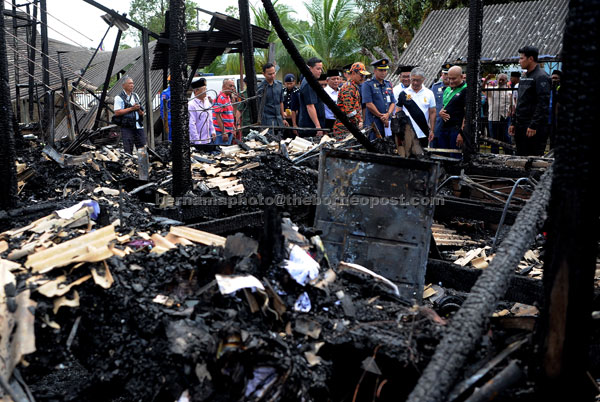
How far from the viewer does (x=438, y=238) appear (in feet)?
26.5

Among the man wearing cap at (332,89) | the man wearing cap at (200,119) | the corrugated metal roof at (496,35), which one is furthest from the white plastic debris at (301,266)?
the corrugated metal roof at (496,35)

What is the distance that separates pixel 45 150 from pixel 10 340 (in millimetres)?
5830

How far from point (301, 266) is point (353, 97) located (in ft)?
23.1

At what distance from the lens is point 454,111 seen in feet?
34.9

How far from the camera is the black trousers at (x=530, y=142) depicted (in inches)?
386

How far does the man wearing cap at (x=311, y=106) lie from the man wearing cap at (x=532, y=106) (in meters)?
3.78

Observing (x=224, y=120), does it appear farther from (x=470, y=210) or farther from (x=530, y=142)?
(x=530, y=142)

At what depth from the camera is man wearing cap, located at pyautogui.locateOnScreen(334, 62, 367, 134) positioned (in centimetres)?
1056

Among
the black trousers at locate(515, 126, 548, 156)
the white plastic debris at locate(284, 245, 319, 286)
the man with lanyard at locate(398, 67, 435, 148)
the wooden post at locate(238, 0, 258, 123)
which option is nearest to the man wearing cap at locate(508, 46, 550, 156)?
the black trousers at locate(515, 126, 548, 156)

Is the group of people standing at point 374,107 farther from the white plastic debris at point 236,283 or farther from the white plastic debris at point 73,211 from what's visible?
the white plastic debris at point 236,283

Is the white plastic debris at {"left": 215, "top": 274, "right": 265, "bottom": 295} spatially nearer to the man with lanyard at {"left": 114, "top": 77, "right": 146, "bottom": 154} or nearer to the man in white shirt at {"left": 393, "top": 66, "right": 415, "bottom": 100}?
the man in white shirt at {"left": 393, "top": 66, "right": 415, "bottom": 100}

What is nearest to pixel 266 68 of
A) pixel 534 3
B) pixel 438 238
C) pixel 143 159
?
pixel 143 159

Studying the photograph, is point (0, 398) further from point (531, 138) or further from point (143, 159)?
point (531, 138)

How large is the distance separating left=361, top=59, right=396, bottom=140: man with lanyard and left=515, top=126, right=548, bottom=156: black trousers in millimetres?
2280
